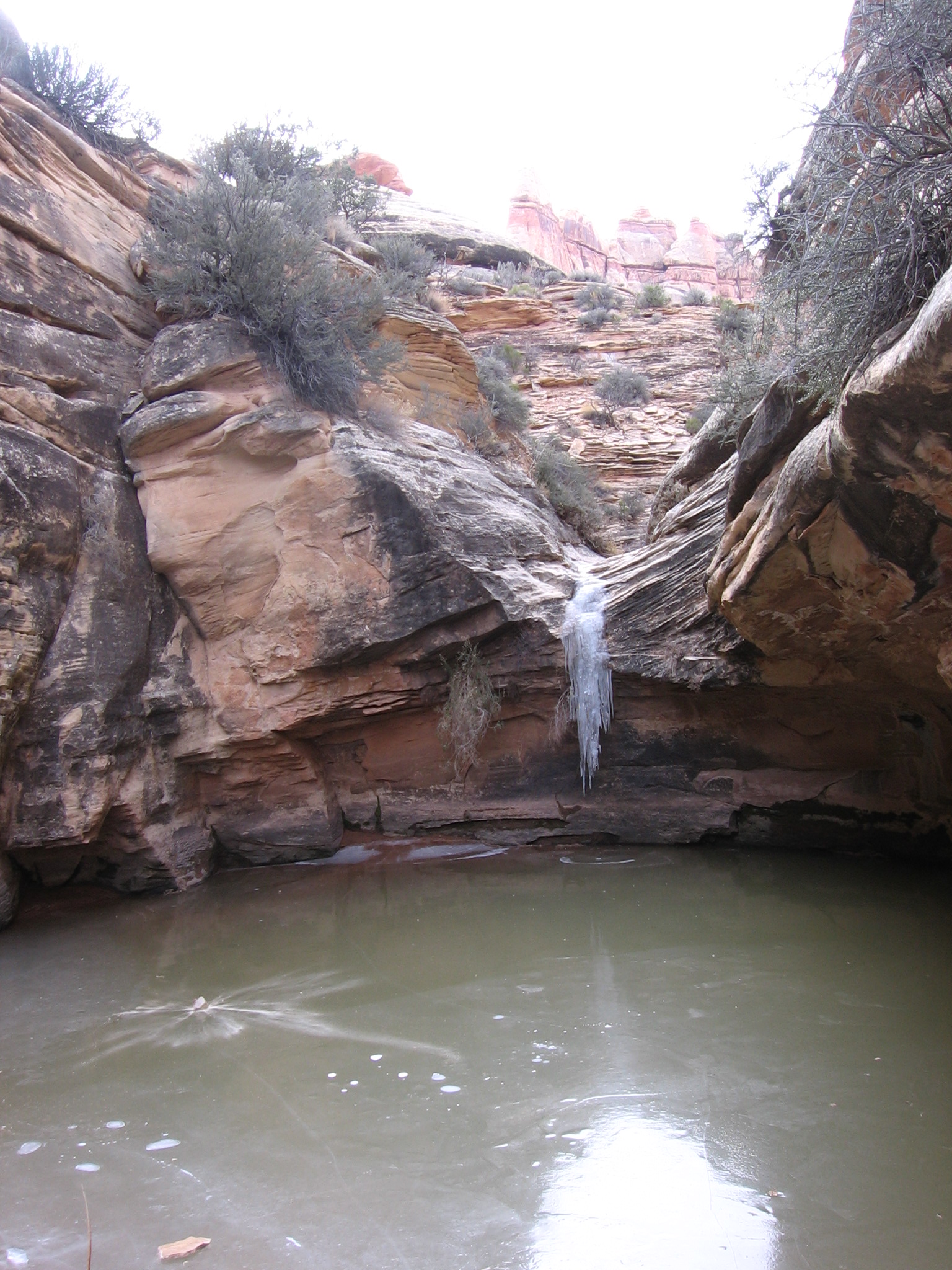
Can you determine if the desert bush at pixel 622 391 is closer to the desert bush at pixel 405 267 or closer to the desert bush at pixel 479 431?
the desert bush at pixel 405 267

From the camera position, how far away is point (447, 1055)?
455cm

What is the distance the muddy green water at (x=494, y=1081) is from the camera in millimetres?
3146

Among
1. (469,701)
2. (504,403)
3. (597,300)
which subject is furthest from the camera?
(597,300)

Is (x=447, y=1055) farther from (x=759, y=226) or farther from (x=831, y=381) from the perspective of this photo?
(x=759, y=226)

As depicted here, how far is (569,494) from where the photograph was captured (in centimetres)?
1256

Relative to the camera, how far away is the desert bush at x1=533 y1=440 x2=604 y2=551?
12.5 metres

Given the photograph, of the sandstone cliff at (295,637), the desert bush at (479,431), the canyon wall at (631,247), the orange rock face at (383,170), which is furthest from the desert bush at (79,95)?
the canyon wall at (631,247)

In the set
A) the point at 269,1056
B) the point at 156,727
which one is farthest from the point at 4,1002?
the point at 156,727

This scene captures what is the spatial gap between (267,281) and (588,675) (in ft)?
17.2

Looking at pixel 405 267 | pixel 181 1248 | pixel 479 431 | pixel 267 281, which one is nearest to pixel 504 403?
pixel 479 431

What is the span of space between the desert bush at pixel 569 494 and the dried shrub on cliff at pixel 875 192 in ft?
23.7

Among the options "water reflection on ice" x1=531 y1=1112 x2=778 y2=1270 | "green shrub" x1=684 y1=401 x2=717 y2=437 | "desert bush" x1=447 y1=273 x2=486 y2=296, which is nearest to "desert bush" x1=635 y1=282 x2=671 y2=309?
"desert bush" x1=447 y1=273 x2=486 y2=296

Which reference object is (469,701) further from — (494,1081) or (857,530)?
(494,1081)

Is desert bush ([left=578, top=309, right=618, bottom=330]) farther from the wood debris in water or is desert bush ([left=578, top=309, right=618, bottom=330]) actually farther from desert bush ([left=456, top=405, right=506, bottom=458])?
the wood debris in water
